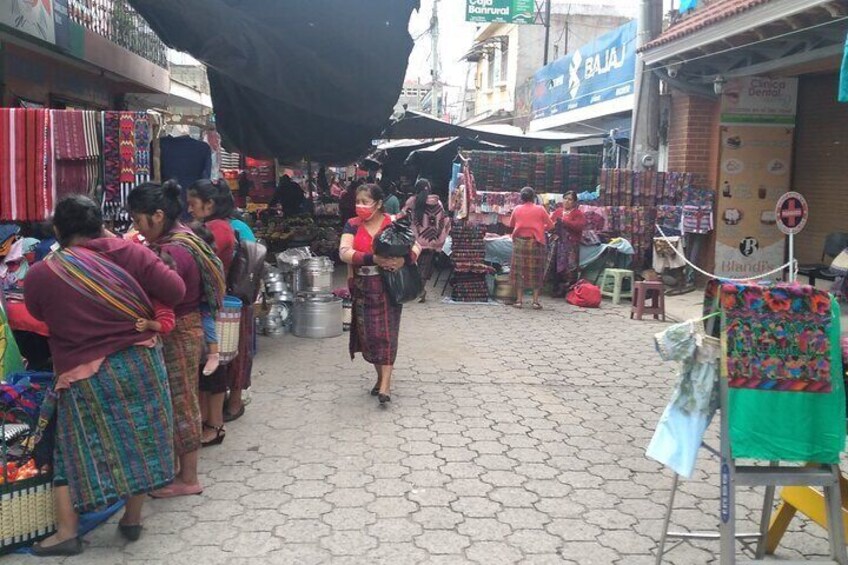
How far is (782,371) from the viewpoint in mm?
2967

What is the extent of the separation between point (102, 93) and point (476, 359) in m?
6.38

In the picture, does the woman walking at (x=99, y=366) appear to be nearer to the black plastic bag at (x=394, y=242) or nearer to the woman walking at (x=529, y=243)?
the black plastic bag at (x=394, y=242)

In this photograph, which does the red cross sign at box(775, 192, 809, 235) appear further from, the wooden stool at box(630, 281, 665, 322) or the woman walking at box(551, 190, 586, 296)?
the woman walking at box(551, 190, 586, 296)

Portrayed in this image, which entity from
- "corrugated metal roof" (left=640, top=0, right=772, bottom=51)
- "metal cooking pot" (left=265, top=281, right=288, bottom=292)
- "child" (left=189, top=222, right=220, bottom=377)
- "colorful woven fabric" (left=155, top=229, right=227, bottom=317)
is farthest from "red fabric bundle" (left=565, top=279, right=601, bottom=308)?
"colorful woven fabric" (left=155, top=229, right=227, bottom=317)

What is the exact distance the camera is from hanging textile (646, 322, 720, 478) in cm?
303

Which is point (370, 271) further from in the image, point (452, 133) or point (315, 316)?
point (452, 133)

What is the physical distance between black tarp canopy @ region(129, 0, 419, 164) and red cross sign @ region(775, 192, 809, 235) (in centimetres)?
384

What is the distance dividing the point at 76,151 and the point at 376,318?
2.33m

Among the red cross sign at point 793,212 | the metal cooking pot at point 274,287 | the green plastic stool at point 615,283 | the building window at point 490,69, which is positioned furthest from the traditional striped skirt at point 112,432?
the building window at point 490,69

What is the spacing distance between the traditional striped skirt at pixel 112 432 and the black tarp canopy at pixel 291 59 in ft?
10.2

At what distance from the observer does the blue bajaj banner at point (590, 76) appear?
15.2 meters

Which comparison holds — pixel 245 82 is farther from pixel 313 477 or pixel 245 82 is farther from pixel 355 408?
pixel 313 477

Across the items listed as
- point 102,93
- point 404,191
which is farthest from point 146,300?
point 404,191

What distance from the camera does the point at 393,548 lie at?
3582 mm
